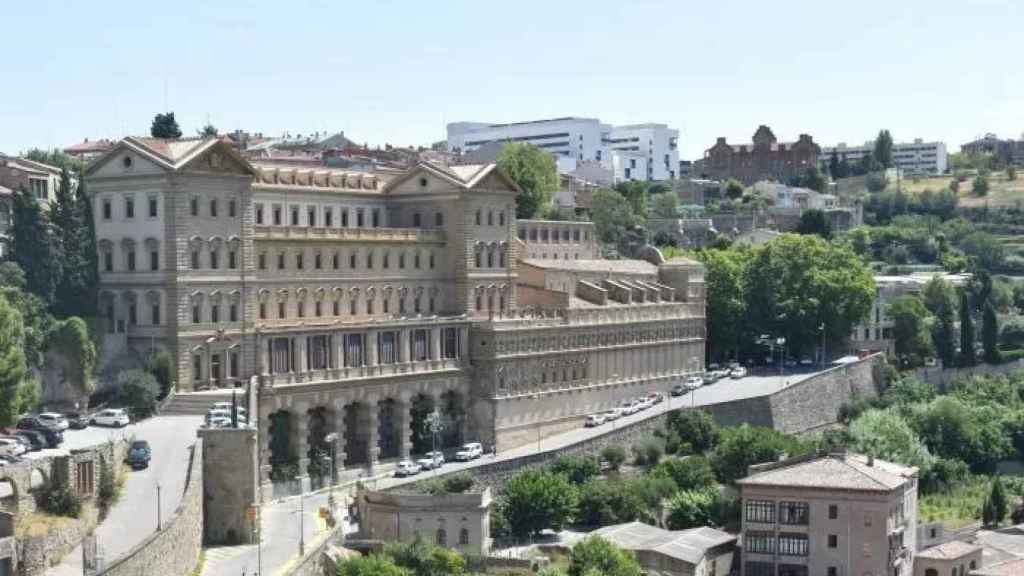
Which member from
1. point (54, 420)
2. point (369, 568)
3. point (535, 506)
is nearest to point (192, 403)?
point (54, 420)

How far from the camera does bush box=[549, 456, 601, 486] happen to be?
3260 inches

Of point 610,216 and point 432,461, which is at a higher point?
point 610,216

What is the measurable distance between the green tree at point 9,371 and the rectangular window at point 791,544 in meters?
32.8

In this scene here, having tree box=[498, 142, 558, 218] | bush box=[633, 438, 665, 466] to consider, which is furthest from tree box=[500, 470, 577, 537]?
tree box=[498, 142, 558, 218]

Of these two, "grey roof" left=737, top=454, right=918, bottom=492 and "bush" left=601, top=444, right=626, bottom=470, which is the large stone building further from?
"grey roof" left=737, top=454, right=918, bottom=492

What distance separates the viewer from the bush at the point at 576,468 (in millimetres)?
82812

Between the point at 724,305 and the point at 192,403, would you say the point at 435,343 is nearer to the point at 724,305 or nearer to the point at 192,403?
the point at 192,403

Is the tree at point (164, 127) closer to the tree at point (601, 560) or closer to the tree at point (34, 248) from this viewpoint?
the tree at point (34, 248)

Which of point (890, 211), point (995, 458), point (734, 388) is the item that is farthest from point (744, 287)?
point (890, 211)

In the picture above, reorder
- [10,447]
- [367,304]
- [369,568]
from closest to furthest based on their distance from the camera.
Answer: [10,447]
[369,568]
[367,304]

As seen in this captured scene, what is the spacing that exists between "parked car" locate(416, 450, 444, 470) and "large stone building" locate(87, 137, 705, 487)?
249 cm

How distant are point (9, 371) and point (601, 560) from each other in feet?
79.2

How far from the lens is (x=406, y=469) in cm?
8075

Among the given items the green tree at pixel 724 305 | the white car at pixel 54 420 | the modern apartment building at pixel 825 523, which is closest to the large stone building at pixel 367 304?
the green tree at pixel 724 305
